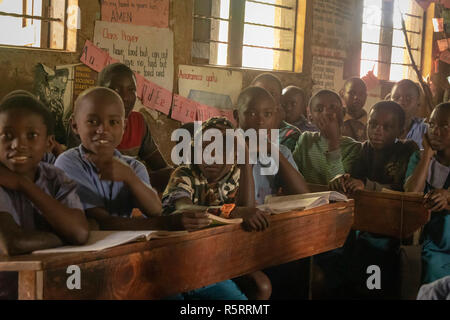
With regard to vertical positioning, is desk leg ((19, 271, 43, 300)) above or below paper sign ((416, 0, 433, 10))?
below

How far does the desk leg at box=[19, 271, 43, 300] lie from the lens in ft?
4.73

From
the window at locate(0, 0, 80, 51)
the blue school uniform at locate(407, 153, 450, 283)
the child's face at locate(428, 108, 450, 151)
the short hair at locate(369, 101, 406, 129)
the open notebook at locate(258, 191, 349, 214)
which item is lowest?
the blue school uniform at locate(407, 153, 450, 283)

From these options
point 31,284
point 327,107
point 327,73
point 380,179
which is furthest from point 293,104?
point 31,284

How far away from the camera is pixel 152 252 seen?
1736 mm

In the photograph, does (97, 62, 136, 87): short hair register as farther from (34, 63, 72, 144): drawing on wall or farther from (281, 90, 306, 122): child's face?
(281, 90, 306, 122): child's face

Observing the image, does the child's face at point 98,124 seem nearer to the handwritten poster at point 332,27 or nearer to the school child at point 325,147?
the school child at point 325,147

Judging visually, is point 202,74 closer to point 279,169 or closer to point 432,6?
point 279,169

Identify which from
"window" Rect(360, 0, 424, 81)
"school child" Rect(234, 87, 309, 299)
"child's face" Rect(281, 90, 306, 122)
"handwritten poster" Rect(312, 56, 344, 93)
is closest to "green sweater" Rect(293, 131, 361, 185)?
"school child" Rect(234, 87, 309, 299)

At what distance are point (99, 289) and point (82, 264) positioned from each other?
0.10m

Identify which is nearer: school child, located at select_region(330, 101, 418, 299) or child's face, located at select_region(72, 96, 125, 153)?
child's face, located at select_region(72, 96, 125, 153)

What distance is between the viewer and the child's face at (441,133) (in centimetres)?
317

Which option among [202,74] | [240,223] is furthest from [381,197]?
[202,74]

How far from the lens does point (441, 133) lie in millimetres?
3188

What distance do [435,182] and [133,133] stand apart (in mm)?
1736
